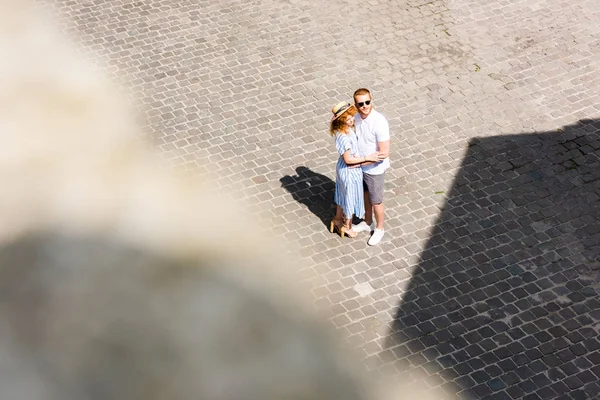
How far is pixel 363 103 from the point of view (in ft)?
34.5

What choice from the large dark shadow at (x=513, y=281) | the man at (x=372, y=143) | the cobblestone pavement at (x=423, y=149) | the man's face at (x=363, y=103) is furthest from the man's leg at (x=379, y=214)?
the man's face at (x=363, y=103)

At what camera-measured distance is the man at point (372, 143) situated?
10570 millimetres

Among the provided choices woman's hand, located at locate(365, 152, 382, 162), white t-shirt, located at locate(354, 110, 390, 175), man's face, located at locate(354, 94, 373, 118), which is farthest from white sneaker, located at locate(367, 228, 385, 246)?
man's face, located at locate(354, 94, 373, 118)

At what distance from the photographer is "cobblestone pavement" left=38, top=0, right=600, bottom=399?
10156 millimetres

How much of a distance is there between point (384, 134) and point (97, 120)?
4845mm

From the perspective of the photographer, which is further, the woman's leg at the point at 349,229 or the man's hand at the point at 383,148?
the woman's leg at the point at 349,229

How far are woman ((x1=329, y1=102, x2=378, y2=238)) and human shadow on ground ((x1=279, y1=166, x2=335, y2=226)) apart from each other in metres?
0.50

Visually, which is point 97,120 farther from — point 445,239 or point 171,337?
point 445,239

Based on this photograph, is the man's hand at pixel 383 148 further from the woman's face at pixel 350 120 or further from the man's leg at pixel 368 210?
the man's leg at pixel 368 210

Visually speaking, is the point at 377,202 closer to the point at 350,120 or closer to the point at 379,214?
the point at 379,214

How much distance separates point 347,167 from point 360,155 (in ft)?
0.68

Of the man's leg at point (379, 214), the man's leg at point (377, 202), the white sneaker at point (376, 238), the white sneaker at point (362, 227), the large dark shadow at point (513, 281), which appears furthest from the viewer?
the white sneaker at point (362, 227)

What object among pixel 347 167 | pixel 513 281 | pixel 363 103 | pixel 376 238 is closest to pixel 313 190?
pixel 376 238

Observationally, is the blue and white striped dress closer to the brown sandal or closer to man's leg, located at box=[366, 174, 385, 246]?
man's leg, located at box=[366, 174, 385, 246]
